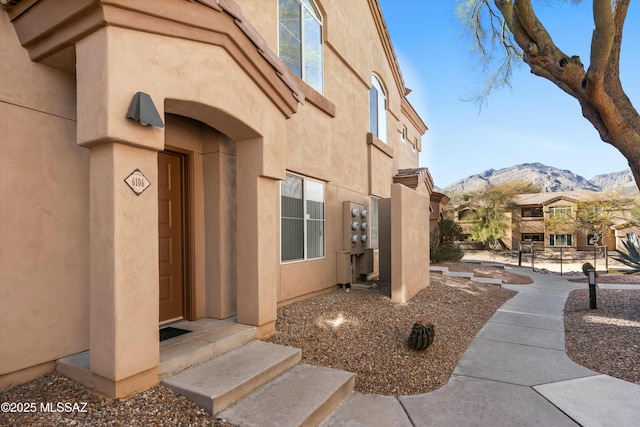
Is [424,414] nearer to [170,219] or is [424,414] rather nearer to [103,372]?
[103,372]

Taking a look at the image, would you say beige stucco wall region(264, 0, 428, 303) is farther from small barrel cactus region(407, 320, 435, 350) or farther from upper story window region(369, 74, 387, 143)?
small barrel cactus region(407, 320, 435, 350)

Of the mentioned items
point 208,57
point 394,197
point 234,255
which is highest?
point 208,57

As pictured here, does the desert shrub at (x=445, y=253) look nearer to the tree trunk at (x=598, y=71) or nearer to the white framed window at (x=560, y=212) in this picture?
the tree trunk at (x=598, y=71)

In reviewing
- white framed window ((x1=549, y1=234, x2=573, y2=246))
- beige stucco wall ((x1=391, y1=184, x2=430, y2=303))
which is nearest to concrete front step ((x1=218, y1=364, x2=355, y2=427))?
beige stucco wall ((x1=391, y1=184, x2=430, y2=303))

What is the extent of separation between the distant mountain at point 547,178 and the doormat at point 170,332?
503 ft

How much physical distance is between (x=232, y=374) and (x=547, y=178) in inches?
7317

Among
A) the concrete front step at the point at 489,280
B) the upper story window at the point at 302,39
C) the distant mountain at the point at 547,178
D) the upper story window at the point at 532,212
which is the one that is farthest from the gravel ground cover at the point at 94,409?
the distant mountain at the point at 547,178

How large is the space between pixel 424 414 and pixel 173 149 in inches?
192

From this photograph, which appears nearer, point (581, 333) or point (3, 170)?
point (3, 170)

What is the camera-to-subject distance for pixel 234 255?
19.4ft

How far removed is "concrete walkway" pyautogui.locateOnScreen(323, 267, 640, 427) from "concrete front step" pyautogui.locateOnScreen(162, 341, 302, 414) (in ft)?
2.97

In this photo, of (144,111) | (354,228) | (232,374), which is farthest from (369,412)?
(354,228)

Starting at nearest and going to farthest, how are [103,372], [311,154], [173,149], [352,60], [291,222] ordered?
[103,372] → [173,149] → [291,222] → [311,154] → [352,60]

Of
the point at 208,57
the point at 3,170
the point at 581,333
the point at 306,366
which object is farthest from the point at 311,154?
the point at 581,333
